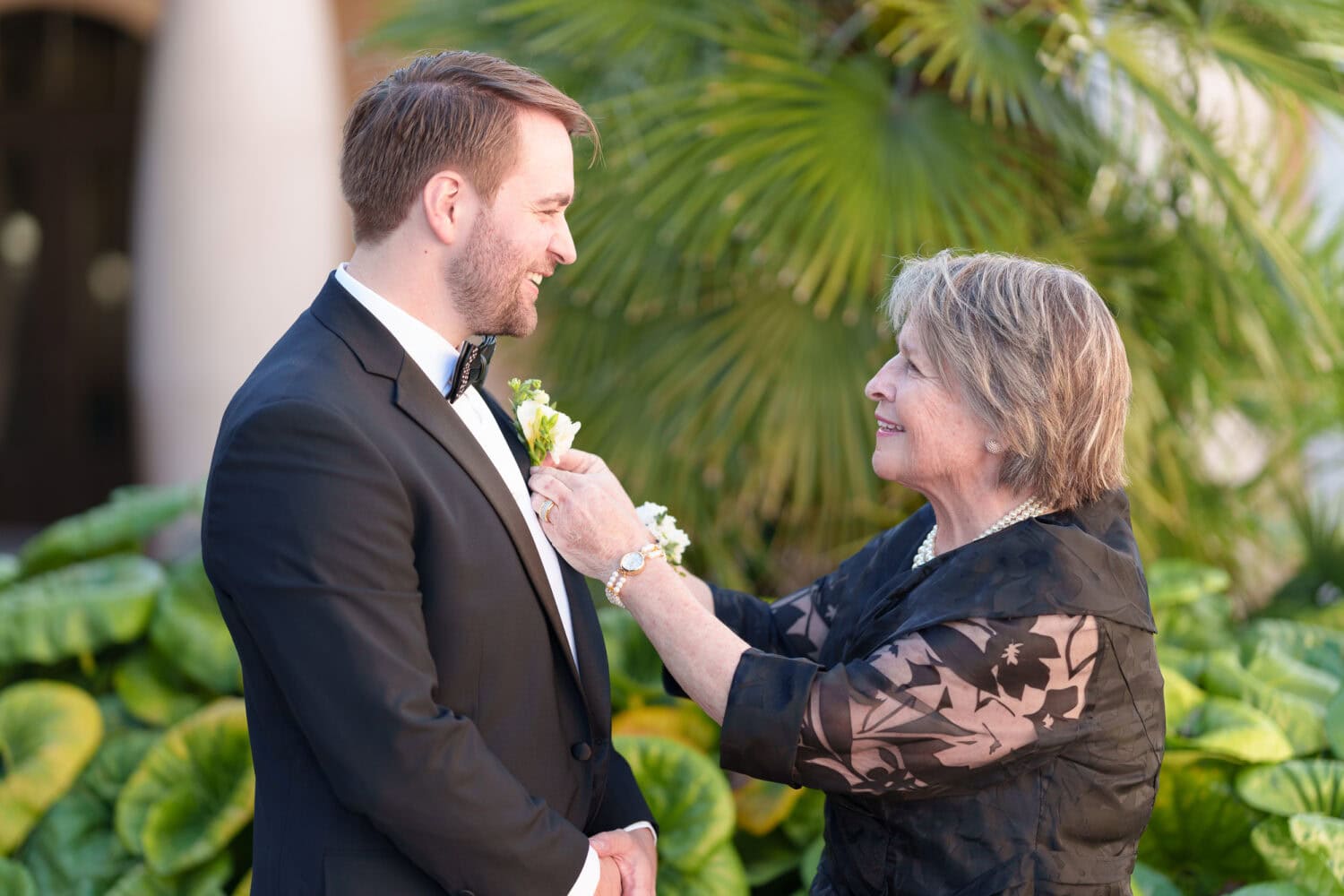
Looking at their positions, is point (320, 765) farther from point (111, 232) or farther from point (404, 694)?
point (111, 232)

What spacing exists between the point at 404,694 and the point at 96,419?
692cm

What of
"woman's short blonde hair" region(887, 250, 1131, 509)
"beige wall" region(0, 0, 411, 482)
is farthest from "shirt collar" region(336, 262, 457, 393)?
"beige wall" region(0, 0, 411, 482)

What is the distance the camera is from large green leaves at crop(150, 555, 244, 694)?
2994 mm

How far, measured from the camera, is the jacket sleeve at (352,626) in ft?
4.60

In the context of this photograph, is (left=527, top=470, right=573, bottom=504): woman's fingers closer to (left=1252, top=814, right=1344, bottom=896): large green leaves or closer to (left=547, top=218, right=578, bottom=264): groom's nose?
(left=547, top=218, right=578, bottom=264): groom's nose

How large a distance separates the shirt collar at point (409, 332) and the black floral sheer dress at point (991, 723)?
1.86 feet

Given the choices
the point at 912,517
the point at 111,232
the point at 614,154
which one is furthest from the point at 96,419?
the point at 912,517

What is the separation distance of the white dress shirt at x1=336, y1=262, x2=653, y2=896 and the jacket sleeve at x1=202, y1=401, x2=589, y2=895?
0.66 ft

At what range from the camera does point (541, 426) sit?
5.89ft

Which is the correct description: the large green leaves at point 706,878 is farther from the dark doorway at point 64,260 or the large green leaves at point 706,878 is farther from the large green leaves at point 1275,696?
the dark doorway at point 64,260

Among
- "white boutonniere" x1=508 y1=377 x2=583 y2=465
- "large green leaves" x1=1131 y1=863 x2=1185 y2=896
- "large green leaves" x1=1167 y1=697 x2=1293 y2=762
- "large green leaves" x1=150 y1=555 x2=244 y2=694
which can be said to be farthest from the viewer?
"large green leaves" x1=150 y1=555 x2=244 y2=694

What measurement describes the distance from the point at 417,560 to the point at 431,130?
21.4 inches

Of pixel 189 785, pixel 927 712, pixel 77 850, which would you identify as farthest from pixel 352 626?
pixel 77 850

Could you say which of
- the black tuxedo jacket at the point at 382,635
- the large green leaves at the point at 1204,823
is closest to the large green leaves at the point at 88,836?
the black tuxedo jacket at the point at 382,635
